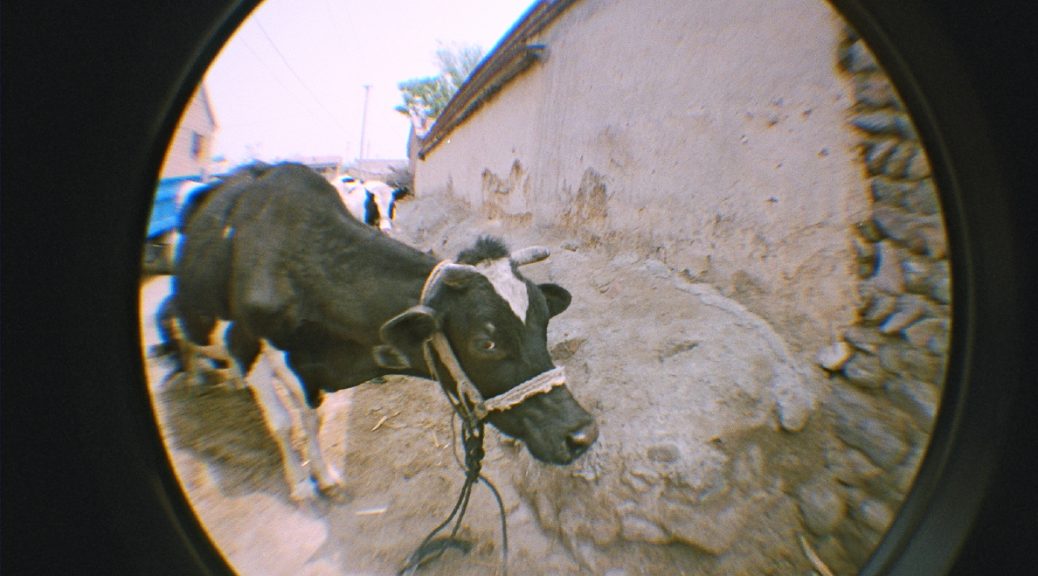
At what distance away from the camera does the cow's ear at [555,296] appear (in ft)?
8.32

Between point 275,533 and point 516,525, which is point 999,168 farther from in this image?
point 275,533

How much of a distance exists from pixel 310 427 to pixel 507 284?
5.29 feet

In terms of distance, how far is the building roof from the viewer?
5.19m

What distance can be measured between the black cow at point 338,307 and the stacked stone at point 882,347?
1.10 meters

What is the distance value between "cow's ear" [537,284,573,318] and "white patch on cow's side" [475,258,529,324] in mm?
360

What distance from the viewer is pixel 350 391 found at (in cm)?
395

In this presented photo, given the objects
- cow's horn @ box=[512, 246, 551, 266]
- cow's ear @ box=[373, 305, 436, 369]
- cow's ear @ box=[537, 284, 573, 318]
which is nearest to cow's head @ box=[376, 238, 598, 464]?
cow's ear @ box=[373, 305, 436, 369]

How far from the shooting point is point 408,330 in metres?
2.04

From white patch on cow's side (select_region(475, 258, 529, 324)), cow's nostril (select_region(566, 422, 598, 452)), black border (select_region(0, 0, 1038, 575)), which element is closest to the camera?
black border (select_region(0, 0, 1038, 575))

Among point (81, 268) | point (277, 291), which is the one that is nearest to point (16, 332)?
point (81, 268)

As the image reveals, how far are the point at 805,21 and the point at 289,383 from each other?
11.6ft

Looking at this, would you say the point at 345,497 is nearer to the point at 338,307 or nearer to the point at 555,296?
the point at 338,307

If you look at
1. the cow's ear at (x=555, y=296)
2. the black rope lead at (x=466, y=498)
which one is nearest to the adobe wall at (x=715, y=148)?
the cow's ear at (x=555, y=296)

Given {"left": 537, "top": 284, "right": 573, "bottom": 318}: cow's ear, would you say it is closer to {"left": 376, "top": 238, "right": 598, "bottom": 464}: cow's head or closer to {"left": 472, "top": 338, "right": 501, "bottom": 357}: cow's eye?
{"left": 376, "top": 238, "right": 598, "bottom": 464}: cow's head
